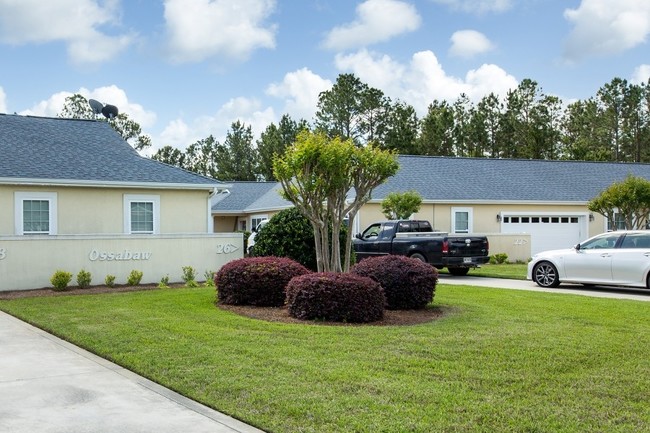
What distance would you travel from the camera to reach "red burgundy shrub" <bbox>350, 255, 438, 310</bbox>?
1192 cm

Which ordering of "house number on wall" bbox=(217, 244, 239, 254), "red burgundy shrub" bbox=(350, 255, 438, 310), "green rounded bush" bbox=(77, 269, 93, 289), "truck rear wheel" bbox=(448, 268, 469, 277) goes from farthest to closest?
"truck rear wheel" bbox=(448, 268, 469, 277) → "house number on wall" bbox=(217, 244, 239, 254) → "green rounded bush" bbox=(77, 269, 93, 289) → "red burgundy shrub" bbox=(350, 255, 438, 310)

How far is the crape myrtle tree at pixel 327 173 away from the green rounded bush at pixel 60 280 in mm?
6608

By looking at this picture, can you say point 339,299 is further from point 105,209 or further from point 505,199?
point 505,199

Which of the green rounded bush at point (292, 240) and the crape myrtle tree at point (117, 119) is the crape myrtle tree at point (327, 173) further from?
the crape myrtle tree at point (117, 119)

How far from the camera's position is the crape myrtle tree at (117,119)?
59.8m

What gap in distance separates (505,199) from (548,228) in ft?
9.00

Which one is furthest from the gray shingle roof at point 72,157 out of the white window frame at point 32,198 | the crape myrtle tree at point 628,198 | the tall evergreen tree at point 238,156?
the tall evergreen tree at point 238,156

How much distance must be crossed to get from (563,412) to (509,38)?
14.6 metres

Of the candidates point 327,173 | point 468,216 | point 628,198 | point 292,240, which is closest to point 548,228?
point 468,216

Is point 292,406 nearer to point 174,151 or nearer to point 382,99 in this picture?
point 382,99

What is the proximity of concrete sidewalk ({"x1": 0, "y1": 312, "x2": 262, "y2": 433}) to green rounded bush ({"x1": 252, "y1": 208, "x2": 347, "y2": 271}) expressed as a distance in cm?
663

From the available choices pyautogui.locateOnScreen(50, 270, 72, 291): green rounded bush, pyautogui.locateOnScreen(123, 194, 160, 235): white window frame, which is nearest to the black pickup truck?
pyautogui.locateOnScreen(123, 194, 160, 235): white window frame

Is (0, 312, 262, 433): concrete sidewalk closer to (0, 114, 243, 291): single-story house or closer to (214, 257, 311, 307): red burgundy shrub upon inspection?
(214, 257, 311, 307): red burgundy shrub

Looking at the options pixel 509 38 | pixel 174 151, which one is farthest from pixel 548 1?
pixel 174 151
